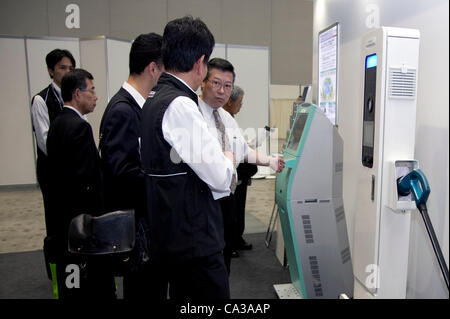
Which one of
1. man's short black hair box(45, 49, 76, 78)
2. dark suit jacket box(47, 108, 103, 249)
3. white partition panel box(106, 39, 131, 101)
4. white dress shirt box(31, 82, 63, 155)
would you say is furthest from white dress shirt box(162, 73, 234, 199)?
white partition panel box(106, 39, 131, 101)

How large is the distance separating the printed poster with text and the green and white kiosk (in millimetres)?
924

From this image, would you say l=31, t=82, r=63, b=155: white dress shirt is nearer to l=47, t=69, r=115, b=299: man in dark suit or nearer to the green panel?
l=47, t=69, r=115, b=299: man in dark suit

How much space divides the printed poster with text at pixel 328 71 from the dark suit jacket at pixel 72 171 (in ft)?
6.47

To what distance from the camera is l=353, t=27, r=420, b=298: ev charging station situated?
1739 millimetres

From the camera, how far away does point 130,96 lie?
177cm

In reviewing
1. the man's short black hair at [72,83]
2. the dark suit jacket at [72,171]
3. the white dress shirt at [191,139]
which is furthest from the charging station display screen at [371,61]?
the man's short black hair at [72,83]

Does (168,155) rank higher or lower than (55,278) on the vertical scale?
higher

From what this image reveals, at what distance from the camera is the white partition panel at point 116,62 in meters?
5.34

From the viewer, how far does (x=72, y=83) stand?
2.23 metres

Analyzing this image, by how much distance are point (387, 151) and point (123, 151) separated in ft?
4.28

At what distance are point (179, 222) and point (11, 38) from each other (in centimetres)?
615
